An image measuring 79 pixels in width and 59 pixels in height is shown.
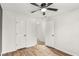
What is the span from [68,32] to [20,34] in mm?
2259

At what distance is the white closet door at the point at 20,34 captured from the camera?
11.1ft

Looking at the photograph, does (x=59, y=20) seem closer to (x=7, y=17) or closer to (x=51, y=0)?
(x=7, y=17)

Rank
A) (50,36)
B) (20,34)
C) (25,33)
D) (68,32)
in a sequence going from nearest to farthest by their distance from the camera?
(68,32) → (20,34) → (25,33) → (50,36)

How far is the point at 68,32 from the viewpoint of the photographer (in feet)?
9.49

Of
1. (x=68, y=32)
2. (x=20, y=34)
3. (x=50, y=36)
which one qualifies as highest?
(x=68, y=32)

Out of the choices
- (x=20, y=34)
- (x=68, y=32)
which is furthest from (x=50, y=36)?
(x=20, y=34)

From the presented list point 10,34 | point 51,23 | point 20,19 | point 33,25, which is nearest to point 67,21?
point 51,23

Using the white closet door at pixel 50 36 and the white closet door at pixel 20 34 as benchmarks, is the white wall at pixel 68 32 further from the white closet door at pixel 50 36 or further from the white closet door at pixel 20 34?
the white closet door at pixel 20 34

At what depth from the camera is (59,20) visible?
3.44 metres

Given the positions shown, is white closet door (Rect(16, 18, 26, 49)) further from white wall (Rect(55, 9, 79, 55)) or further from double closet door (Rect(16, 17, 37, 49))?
white wall (Rect(55, 9, 79, 55))

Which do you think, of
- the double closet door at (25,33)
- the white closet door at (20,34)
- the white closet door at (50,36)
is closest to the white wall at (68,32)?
the white closet door at (50,36)

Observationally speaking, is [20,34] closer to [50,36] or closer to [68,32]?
[50,36]

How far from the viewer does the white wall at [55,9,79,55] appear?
103 inches

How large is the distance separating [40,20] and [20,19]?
1.78 metres
